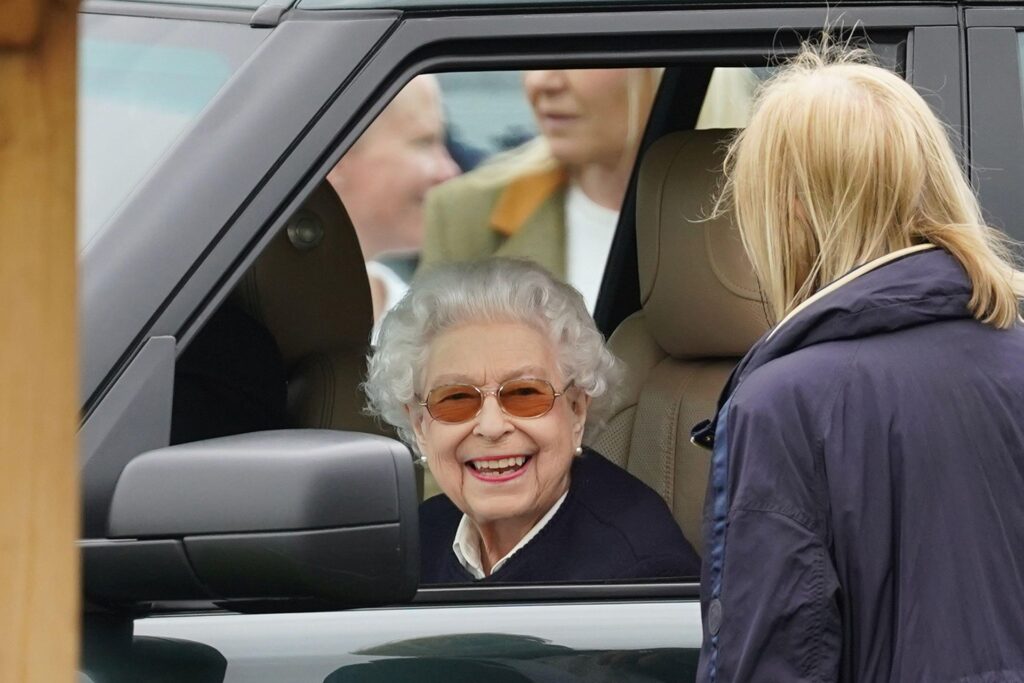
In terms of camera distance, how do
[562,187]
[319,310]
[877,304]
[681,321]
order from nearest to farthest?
[877,304] < [681,321] < [319,310] < [562,187]

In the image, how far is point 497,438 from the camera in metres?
2.33

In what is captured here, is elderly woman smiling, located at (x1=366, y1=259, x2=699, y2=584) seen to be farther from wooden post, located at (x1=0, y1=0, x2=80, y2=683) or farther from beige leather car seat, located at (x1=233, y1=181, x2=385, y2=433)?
wooden post, located at (x1=0, y1=0, x2=80, y2=683)

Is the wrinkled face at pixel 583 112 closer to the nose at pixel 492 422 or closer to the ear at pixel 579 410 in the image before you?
the ear at pixel 579 410

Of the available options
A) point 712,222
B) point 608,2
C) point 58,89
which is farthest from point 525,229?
point 58,89

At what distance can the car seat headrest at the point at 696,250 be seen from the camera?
241cm

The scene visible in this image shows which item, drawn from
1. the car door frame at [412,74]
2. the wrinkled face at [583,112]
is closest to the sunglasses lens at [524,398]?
the car door frame at [412,74]

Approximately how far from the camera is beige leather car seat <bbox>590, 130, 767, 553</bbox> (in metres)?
2.43

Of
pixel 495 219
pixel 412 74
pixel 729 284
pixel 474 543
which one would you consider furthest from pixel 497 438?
pixel 495 219

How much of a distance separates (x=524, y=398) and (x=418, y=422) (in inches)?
7.3

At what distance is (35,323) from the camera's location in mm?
888

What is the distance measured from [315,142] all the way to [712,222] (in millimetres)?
806

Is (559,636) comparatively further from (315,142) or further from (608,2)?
(608,2)

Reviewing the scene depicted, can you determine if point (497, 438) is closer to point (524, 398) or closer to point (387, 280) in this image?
point (524, 398)

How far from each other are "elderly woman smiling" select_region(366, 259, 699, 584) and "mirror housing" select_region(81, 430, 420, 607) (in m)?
0.73
